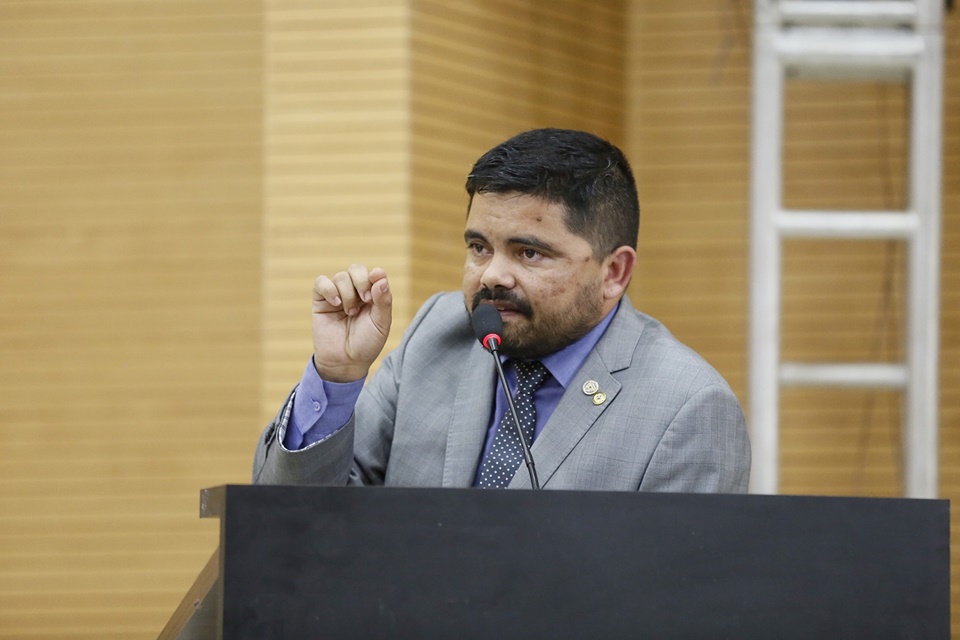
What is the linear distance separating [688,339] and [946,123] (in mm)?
1189

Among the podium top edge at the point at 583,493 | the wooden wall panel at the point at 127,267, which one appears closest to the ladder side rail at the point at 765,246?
the podium top edge at the point at 583,493

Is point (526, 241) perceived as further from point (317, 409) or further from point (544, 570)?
point (544, 570)

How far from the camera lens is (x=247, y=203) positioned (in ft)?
16.3

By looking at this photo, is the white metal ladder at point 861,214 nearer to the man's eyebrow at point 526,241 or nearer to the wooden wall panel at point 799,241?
the man's eyebrow at point 526,241

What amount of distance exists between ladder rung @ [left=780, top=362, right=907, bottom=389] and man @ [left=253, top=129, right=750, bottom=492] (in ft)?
3.75

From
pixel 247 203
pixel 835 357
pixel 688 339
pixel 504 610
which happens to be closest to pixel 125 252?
pixel 247 203

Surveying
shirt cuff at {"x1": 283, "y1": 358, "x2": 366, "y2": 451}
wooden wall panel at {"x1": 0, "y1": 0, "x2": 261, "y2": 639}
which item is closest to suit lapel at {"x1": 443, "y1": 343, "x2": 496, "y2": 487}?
shirt cuff at {"x1": 283, "y1": 358, "x2": 366, "y2": 451}

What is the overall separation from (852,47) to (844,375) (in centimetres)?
82

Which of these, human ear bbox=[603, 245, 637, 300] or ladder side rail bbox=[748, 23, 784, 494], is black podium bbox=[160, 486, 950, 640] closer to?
human ear bbox=[603, 245, 637, 300]

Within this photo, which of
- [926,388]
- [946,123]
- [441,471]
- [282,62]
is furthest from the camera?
[946,123]

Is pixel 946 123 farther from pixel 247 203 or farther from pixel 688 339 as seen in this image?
pixel 247 203

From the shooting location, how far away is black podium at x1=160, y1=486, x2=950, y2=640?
1.58m

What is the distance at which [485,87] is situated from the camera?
466cm

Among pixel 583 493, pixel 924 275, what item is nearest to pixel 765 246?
pixel 924 275
